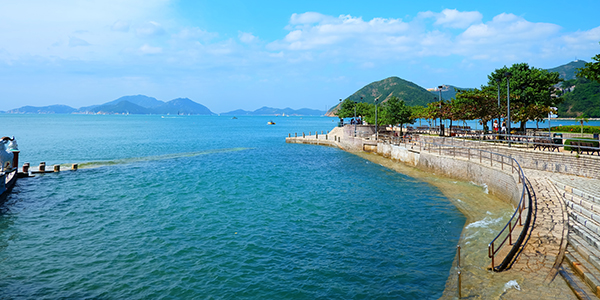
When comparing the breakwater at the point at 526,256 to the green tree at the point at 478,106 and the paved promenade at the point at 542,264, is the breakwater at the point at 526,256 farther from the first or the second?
the green tree at the point at 478,106

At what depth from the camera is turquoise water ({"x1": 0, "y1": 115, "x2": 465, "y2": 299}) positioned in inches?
397

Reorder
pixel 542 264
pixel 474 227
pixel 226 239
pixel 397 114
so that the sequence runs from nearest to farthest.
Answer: pixel 542 264 → pixel 226 239 → pixel 474 227 → pixel 397 114

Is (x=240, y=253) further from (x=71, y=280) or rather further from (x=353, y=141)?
(x=353, y=141)

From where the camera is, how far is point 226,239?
13.9 meters

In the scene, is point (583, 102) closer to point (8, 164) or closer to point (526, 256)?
point (526, 256)

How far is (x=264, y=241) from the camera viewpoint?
44.7ft

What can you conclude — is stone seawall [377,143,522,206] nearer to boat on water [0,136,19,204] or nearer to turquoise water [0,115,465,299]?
A: turquoise water [0,115,465,299]

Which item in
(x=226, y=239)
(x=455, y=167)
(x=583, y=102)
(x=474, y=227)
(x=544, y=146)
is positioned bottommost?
(x=226, y=239)

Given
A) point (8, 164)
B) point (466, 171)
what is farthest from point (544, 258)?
point (8, 164)

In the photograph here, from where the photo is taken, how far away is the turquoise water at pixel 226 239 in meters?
10.1

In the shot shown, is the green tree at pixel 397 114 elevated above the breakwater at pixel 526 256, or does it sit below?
above

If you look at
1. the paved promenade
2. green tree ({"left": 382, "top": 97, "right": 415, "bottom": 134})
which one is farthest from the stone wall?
green tree ({"left": 382, "top": 97, "right": 415, "bottom": 134})

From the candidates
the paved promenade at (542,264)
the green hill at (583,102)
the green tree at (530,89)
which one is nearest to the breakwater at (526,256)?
the paved promenade at (542,264)

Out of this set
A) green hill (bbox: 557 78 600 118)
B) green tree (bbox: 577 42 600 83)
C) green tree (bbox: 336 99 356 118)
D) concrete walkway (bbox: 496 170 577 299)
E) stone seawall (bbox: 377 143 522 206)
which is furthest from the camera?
green hill (bbox: 557 78 600 118)
